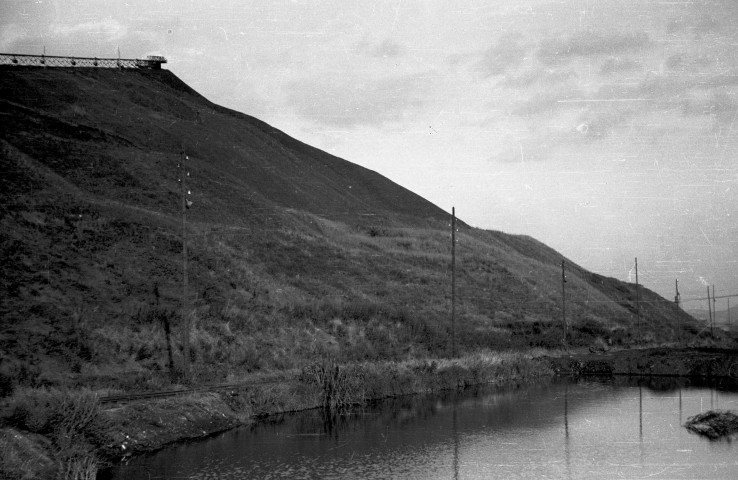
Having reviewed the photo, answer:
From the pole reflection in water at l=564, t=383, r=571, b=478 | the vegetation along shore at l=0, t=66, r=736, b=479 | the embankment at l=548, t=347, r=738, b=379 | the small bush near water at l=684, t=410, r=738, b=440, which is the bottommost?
the pole reflection in water at l=564, t=383, r=571, b=478

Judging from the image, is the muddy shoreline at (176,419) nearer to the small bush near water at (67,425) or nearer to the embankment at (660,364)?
the small bush near water at (67,425)

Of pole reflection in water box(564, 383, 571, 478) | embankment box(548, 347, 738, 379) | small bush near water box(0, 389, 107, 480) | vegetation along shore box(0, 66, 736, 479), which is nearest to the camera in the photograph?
small bush near water box(0, 389, 107, 480)

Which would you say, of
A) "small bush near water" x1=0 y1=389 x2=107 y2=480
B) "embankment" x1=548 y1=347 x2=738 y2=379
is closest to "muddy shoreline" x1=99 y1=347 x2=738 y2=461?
"small bush near water" x1=0 y1=389 x2=107 y2=480

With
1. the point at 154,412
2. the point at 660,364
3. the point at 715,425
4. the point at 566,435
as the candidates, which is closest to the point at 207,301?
the point at 154,412

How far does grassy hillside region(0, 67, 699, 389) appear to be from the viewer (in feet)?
112

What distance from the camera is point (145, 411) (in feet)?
75.3

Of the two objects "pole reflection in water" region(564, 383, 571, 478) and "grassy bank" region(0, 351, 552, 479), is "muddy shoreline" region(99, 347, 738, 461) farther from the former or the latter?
"pole reflection in water" region(564, 383, 571, 478)

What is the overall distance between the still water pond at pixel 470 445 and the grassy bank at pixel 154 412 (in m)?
0.95

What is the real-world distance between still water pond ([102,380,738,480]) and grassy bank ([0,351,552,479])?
37.4 inches

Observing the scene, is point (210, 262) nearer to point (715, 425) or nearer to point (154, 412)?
point (154, 412)

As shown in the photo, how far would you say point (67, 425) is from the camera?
19031 millimetres

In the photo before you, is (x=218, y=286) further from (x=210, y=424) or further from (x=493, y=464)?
(x=493, y=464)

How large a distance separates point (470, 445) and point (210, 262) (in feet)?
99.9

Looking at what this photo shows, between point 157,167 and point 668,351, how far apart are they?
53.2 m
